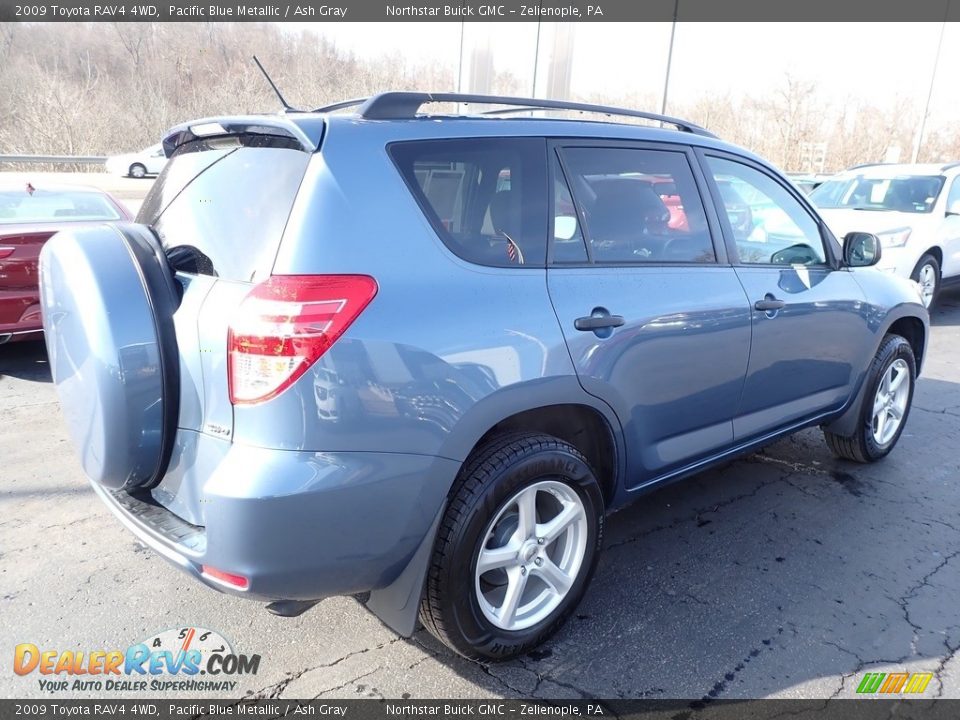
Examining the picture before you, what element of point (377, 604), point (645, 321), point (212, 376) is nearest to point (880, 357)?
point (645, 321)

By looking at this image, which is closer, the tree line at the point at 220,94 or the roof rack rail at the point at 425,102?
the roof rack rail at the point at 425,102

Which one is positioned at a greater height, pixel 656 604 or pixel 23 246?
pixel 23 246

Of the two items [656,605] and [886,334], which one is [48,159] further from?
[656,605]

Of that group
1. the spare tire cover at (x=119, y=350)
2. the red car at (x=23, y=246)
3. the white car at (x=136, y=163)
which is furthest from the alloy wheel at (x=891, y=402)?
the white car at (x=136, y=163)

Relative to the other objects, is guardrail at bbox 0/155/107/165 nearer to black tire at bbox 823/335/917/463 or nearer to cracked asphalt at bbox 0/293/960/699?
cracked asphalt at bbox 0/293/960/699

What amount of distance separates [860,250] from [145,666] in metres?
3.92

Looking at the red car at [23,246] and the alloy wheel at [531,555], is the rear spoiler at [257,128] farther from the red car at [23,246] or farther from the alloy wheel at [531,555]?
the red car at [23,246]

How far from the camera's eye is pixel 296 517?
6.40 feet

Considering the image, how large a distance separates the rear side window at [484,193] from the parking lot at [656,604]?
4.78ft

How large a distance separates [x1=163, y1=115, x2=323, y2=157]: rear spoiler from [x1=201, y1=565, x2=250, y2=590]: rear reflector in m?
1.25

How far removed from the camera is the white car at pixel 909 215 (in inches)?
336

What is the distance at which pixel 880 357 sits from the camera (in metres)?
4.20

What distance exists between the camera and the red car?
5445 millimetres

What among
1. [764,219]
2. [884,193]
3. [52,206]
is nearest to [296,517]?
[764,219]
